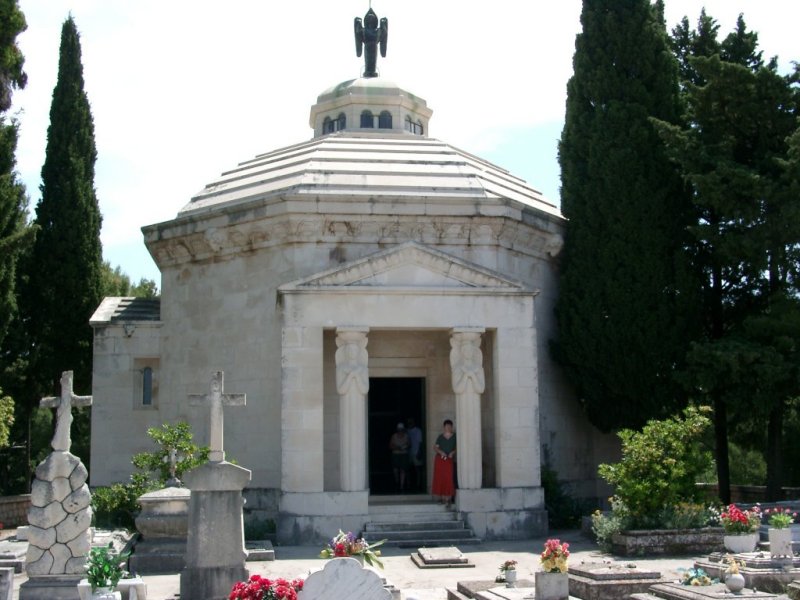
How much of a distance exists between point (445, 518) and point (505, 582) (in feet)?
18.0

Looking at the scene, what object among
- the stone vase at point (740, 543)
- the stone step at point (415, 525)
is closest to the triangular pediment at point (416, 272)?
the stone step at point (415, 525)

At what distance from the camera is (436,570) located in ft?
47.6

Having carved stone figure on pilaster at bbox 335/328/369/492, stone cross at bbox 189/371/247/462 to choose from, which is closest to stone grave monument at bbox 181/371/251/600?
stone cross at bbox 189/371/247/462

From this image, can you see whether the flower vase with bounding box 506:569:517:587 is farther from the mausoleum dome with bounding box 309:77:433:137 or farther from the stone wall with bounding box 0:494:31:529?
the mausoleum dome with bounding box 309:77:433:137

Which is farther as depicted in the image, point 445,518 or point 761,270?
point 761,270

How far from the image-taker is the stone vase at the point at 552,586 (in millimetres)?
11250

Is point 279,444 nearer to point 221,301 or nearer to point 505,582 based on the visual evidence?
point 221,301

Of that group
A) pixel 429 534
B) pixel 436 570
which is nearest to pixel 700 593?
pixel 436 570

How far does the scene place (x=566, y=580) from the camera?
1135 cm

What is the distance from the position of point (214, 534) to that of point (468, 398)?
764 cm

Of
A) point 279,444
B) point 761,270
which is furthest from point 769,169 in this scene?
point 279,444

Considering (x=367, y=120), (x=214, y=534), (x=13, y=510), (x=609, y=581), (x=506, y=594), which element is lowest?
(x=506, y=594)

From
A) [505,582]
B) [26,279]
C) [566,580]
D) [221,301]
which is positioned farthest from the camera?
[26,279]

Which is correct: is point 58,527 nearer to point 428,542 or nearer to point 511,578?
point 511,578
